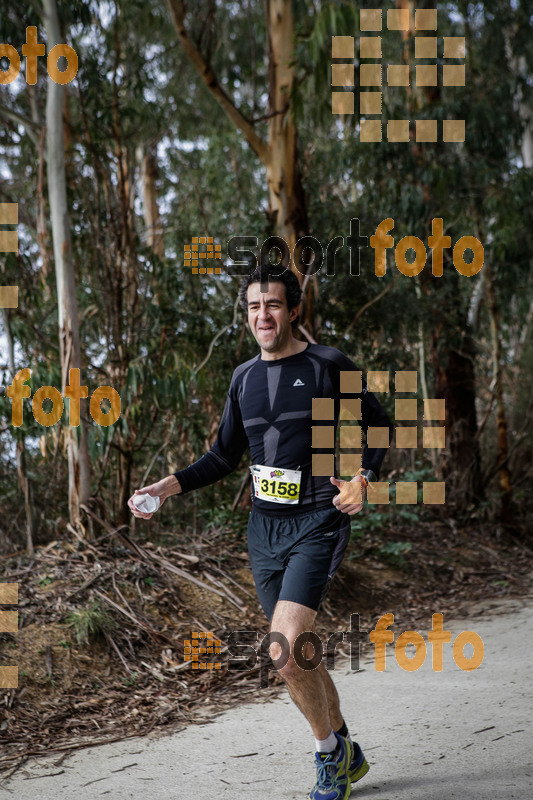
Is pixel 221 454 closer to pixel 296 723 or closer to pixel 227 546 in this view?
pixel 296 723

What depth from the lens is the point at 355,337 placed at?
8.84m

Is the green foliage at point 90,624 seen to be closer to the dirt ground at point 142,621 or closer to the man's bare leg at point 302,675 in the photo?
the dirt ground at point 142,621

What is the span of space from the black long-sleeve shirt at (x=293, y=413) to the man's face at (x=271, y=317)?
0.08m

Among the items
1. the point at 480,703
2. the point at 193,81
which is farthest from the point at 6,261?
the point at 193,81

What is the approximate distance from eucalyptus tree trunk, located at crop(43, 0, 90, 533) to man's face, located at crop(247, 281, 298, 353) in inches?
137

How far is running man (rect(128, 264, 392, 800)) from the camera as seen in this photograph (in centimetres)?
308

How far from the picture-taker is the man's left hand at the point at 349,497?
305 centimetres

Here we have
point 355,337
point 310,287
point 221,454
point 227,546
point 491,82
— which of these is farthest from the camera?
point 491,82

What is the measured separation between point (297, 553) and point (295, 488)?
0.25 meters

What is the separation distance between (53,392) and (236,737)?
12.1 feet

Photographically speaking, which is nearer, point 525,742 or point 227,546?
point 525,742

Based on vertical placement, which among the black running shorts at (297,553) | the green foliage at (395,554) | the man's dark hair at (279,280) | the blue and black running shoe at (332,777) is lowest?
the green foliage at (395,554)

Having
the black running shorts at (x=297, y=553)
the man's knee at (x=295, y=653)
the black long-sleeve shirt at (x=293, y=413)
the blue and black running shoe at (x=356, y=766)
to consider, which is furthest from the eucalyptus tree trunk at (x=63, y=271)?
the man's knee at (x=295, y=653)

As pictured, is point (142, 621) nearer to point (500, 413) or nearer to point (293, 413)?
point (293, 413)
